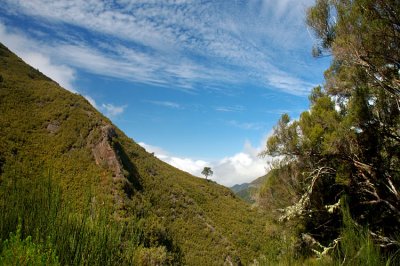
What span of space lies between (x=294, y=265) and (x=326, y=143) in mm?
8846

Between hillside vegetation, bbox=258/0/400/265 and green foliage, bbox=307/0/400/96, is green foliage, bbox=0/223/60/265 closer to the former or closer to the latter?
hillside vegetation, bbox=258/0/400/265

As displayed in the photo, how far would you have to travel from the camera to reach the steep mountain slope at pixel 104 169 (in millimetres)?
33219

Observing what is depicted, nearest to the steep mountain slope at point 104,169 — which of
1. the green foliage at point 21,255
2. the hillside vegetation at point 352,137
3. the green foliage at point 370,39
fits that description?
the hillside vegetation at point 352,137

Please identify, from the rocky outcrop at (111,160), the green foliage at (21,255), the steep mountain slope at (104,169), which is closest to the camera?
the green foliage at (21,255)

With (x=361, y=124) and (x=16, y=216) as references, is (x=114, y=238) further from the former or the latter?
(x=361, y=124)

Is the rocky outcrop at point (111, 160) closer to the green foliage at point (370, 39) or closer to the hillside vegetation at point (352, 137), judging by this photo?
the hillside vegetation at point (352, 137)

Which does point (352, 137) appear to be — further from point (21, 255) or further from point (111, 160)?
point (111, 160)

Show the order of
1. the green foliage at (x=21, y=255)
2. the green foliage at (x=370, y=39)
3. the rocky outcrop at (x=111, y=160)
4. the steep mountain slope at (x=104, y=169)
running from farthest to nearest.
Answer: the rocky outcrop at (x=111, y=160)
the steep mountain slope at (x=104, y=169)
the green foliage at (x=370, y=39)
the green foliage at (x=21, y=255)

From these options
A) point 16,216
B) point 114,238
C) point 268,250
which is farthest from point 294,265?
Answer: point 16,216

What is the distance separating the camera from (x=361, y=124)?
478 inches

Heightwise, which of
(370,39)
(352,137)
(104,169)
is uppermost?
(370,39)

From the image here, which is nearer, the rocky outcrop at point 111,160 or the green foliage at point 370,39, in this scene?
the green foliage at point 370,39

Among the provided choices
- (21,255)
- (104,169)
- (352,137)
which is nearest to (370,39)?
(352,137)

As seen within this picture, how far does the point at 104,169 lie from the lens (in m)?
37.0
